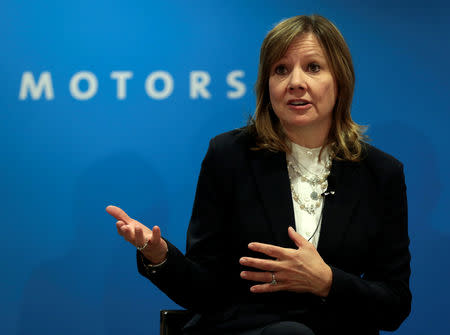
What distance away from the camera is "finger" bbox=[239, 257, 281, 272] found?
1286mm

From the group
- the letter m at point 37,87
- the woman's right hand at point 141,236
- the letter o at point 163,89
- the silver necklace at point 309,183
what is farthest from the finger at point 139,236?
the letter m at point 37,87

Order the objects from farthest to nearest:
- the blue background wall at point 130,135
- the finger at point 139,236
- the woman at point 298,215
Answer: the blue background wall at point 130,135, the woman at point 298,215, the finger at point 139,236

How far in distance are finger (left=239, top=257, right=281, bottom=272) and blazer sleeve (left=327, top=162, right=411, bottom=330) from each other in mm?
211

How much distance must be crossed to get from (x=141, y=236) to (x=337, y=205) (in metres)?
0.59

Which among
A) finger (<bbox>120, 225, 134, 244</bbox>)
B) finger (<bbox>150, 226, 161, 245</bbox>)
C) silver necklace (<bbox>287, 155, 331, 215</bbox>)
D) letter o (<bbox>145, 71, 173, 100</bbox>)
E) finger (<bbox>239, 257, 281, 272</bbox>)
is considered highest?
letter o (<bbox>145, 71, 173, 100</bbox>)

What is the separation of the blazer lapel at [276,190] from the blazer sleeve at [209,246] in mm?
107

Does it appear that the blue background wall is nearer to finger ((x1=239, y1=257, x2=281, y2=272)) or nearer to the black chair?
the black chair

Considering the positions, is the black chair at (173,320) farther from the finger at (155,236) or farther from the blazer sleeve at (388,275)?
the blazer sleeve at (388,275)

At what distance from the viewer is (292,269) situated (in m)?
1.32

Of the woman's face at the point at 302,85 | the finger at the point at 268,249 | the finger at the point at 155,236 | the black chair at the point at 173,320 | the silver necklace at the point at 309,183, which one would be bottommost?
the black chair at the point at 173,320

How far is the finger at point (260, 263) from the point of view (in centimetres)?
129

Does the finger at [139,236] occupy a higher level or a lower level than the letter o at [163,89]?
lower

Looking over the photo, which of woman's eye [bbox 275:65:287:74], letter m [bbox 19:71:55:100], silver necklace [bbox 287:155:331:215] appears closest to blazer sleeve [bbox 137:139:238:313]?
silver necklace [bbox 287:155:331:215]

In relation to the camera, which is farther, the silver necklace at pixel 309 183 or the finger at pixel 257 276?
the silver necklace at pixel 309 183
